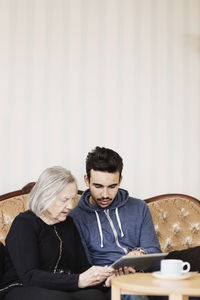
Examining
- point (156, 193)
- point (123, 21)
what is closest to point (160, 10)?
point (123, 21)

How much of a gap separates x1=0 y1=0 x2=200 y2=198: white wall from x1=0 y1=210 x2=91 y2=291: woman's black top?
0.83m

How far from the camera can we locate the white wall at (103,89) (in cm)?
318

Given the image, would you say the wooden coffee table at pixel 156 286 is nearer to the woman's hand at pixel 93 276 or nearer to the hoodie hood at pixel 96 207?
the woman's hand at pixel 93 276

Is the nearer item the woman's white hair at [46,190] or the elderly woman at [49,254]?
the elderly woman at [49,254]

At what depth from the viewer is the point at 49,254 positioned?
2.28 m

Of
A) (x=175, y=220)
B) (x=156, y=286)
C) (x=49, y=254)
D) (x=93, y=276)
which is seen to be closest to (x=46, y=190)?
(x=49, y=254)

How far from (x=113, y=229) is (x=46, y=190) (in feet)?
1.77

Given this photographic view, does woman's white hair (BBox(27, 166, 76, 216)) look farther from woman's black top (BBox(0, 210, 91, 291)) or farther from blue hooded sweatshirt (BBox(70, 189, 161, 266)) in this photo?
blue hooded sweatshirt (BBox(70, 189, 161, 266))

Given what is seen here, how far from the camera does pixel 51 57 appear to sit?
329 cm

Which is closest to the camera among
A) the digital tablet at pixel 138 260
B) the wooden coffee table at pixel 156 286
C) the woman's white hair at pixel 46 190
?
the wooden coffee table at pixel 156 286

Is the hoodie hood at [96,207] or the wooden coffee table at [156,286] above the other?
Answer: the hoodie hood at [96,207]

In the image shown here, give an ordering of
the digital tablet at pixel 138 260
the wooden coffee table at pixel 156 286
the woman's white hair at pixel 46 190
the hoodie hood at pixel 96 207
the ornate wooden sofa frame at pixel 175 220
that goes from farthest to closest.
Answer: the ornate wooden sofa frame at pixel 175 220 < the hoodie hood at pixel 96 207 < the woman's white hair at pixel 46 190 < the digital tablet at pixel 138 260 < the wooden coffee table at pixel 156 286

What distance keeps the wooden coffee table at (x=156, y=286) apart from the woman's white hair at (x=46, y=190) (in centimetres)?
52

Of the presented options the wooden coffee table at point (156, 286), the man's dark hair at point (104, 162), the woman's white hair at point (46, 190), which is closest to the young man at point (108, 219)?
the man's dark hair at point (104, 162)
